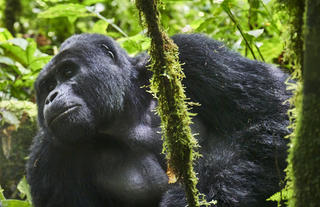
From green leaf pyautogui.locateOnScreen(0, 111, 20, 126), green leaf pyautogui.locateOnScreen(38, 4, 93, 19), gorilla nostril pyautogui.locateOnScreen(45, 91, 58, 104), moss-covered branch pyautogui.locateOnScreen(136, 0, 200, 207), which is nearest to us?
moss-covered branch pyautogui.locateOnScreen(136, 0, 200, 207)

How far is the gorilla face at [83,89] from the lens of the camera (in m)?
3.08

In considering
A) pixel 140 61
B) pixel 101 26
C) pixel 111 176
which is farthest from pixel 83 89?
pixel 101 26

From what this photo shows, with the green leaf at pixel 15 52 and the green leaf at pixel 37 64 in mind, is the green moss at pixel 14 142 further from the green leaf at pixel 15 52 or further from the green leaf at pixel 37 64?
the green leaf at pixel 15 52

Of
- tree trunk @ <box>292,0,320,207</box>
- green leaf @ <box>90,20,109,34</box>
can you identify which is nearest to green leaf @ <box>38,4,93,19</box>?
green leaf @ <box>90,20,109,34</box>

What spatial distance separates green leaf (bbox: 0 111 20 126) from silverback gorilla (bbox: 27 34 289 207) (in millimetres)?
1147

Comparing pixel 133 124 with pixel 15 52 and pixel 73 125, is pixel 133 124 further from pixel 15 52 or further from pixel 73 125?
pixel 15 52

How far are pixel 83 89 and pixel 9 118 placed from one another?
1909 mm

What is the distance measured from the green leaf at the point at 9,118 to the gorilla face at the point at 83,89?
1.40 meters

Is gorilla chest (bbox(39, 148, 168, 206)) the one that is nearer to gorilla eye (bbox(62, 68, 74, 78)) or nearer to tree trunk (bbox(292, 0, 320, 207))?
gorilla eye (bbox(62, 68, 74, 78))

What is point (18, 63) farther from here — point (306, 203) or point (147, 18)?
point (306, 203)

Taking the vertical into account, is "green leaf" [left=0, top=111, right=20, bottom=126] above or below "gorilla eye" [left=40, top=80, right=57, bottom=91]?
below

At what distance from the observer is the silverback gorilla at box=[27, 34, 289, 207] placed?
3.01m

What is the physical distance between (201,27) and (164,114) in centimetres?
246

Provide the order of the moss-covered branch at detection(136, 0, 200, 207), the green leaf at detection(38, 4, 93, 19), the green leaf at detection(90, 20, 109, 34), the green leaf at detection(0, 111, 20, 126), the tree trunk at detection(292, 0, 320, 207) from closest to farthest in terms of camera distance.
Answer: the tree trunk at detection(292, 0, 320, 207) < the moss-covered branch at detection(136, 0, 200, 207) < the green leaf at detection(38, 4, 93, 19) < the green leaf at detection(0, 111, 20, 126) < the green leaf at detection(90, 20, 109, 34)
